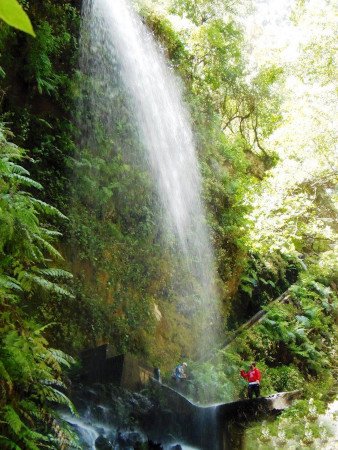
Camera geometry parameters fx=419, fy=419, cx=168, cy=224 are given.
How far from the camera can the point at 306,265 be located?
19.3 m

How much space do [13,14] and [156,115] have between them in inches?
503

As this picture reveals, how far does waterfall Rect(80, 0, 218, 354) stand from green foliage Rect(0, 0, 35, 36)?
31.7 feet

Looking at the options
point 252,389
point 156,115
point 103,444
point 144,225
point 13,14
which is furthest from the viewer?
point 156,115

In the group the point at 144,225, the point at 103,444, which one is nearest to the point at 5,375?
the point at 103,444

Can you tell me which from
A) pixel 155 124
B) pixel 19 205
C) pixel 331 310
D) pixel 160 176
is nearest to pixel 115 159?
pixel 160 176

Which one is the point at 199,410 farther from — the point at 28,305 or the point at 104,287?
the point at 28,305

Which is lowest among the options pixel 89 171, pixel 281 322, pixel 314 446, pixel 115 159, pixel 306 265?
pixel 314 446

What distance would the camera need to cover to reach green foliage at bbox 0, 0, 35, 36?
20.8 inches

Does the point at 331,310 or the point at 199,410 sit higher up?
the point at 331,310

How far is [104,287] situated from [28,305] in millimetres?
1976

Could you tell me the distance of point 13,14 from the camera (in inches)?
21.2

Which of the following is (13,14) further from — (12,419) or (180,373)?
(180,373)

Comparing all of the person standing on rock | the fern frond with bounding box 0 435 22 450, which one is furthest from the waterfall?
the fern frond with bounding box 0 435 22 450

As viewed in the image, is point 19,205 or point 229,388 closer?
point 19,205
